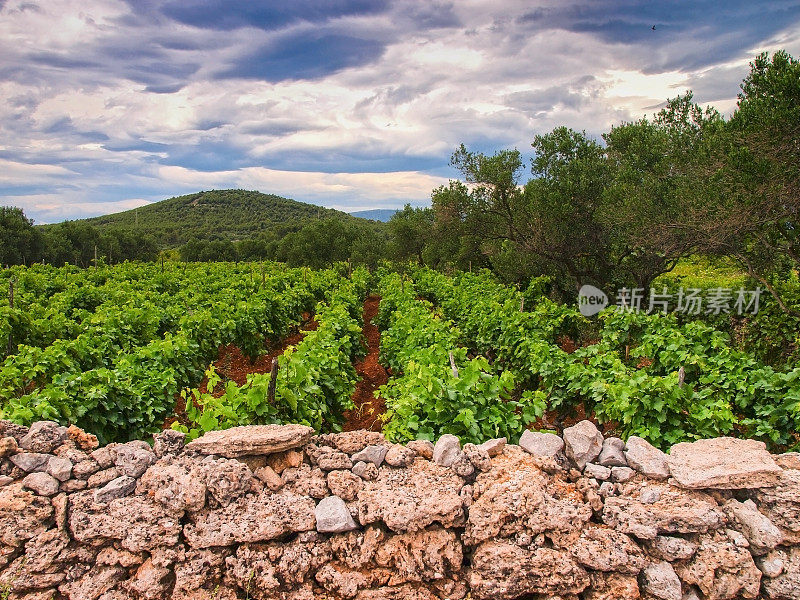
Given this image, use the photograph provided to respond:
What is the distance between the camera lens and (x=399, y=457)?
4449 mm

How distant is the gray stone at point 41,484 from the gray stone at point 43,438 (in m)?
0.27

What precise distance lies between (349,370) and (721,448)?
229 inches

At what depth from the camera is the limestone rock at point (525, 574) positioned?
393cm

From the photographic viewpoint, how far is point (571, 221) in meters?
16.7

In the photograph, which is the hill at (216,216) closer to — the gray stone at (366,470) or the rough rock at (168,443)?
the rough rock at (168,443)

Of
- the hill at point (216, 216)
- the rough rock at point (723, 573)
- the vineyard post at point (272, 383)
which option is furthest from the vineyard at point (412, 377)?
the hill at point (216, 216)

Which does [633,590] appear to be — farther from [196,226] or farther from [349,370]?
[196,226]

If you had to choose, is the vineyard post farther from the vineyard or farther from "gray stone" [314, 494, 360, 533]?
"gray stone" [314, 494, 360, 533]

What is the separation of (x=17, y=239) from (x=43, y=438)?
48.7 metres

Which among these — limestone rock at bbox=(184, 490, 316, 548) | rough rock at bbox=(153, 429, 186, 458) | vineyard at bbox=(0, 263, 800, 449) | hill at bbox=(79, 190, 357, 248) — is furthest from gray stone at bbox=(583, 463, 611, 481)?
hill at bbox=(79, 190, 357, 248)

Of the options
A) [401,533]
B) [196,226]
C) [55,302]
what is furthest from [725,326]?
[196,226]

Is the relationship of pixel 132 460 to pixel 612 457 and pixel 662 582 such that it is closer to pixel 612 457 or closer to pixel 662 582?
pixel 612 457

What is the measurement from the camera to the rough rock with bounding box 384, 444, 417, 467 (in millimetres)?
4448

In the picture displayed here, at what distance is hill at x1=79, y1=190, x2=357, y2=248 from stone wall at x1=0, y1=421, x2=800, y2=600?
235 ft
